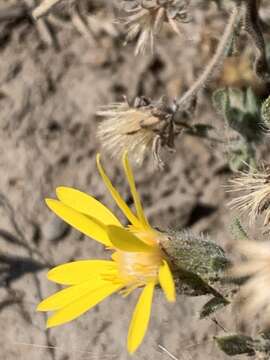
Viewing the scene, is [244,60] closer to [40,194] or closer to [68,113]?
[68,113]

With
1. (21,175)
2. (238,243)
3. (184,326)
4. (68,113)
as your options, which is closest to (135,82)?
(68,113)

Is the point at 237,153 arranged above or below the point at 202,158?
above

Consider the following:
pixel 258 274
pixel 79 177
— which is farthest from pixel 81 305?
pixel 79 177

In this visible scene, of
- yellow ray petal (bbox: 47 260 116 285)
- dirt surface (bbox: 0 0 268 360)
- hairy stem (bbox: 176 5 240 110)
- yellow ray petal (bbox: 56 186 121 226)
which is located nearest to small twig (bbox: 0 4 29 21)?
dirt surface (bbox: 0 0 268 360)

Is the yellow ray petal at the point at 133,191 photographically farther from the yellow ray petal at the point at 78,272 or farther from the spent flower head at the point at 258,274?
the spent flower head at the point at 258,274

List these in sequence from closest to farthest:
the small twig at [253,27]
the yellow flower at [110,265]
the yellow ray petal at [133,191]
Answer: the yellow flower at [110,265], the yellow ray petal at [133,191], the small twig at [253,27]

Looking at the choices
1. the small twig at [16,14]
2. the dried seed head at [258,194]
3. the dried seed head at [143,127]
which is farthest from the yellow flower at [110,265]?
the small twig at [16,14]
